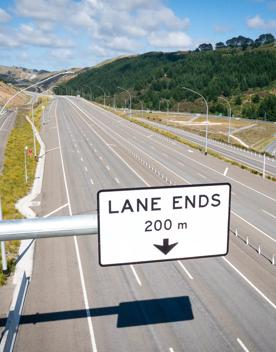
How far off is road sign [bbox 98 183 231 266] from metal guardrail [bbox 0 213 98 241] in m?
0.45

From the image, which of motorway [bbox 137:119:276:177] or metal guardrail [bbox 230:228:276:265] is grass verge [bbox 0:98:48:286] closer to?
metal guardrail [bbox 230:228:276:265]

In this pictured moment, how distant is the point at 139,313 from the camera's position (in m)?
21.5

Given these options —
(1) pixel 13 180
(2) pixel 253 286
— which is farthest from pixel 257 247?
(1) pixel 13 180

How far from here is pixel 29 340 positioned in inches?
744

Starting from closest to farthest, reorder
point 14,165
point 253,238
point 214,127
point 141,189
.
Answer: point 141,189 → point 253,238 → point 14,165 → point 214,127

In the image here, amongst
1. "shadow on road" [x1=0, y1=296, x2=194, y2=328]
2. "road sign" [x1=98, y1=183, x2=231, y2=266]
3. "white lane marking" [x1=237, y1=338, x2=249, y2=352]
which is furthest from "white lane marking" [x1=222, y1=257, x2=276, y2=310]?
"road sign" [x1=98, y1=183, x2=231, y2=266]

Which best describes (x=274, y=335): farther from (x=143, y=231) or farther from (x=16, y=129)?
(x=16, y=129)

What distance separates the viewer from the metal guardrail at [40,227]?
587 cm

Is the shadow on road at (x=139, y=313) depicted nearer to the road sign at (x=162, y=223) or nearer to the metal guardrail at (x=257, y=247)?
the metal guardrail at (x=257, y=247)

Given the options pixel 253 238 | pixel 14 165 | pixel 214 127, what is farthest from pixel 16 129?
pixel 253 238

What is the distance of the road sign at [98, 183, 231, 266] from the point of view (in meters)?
6.36

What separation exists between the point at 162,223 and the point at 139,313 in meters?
16.3

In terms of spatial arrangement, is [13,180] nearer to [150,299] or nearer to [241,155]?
[150,299]

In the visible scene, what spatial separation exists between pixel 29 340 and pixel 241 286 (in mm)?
13065
